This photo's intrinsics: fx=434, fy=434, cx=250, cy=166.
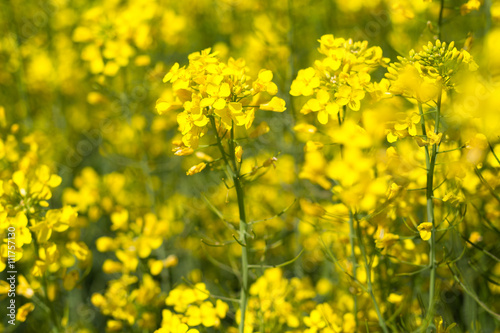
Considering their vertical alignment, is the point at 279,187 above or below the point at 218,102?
below

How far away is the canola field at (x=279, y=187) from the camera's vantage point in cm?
155

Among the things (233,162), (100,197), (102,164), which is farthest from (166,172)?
(233,162)

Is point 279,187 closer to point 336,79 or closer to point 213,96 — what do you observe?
point 336,79

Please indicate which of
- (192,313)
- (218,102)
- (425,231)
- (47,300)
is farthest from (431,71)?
(47,300)

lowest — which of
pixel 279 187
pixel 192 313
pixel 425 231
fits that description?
pixel 279 187

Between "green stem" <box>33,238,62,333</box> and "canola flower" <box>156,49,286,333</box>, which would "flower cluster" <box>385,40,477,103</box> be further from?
"green stem" <box>33,238,62,333</box>

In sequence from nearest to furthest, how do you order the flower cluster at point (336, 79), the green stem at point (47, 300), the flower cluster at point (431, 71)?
the flower cluster at point (431, 71), the flower cluster at point (336, 79), the green stem at point (47, 300)

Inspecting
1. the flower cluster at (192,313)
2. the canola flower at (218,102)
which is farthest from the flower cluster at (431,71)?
the flower cluster at (192,313)

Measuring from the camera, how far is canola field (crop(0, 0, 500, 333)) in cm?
155

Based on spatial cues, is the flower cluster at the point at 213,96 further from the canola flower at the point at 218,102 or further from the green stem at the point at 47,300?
the green stem at the point at 47,300

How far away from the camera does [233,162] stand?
1634 mm

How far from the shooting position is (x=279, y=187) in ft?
12.1

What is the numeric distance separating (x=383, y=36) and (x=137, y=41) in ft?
9.14

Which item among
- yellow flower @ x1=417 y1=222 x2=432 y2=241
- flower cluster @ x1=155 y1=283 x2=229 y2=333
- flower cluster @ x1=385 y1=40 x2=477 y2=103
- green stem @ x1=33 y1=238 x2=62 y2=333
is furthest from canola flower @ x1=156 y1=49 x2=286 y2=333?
green stem @ x1=33 y1=238 x2=62 y2=333
